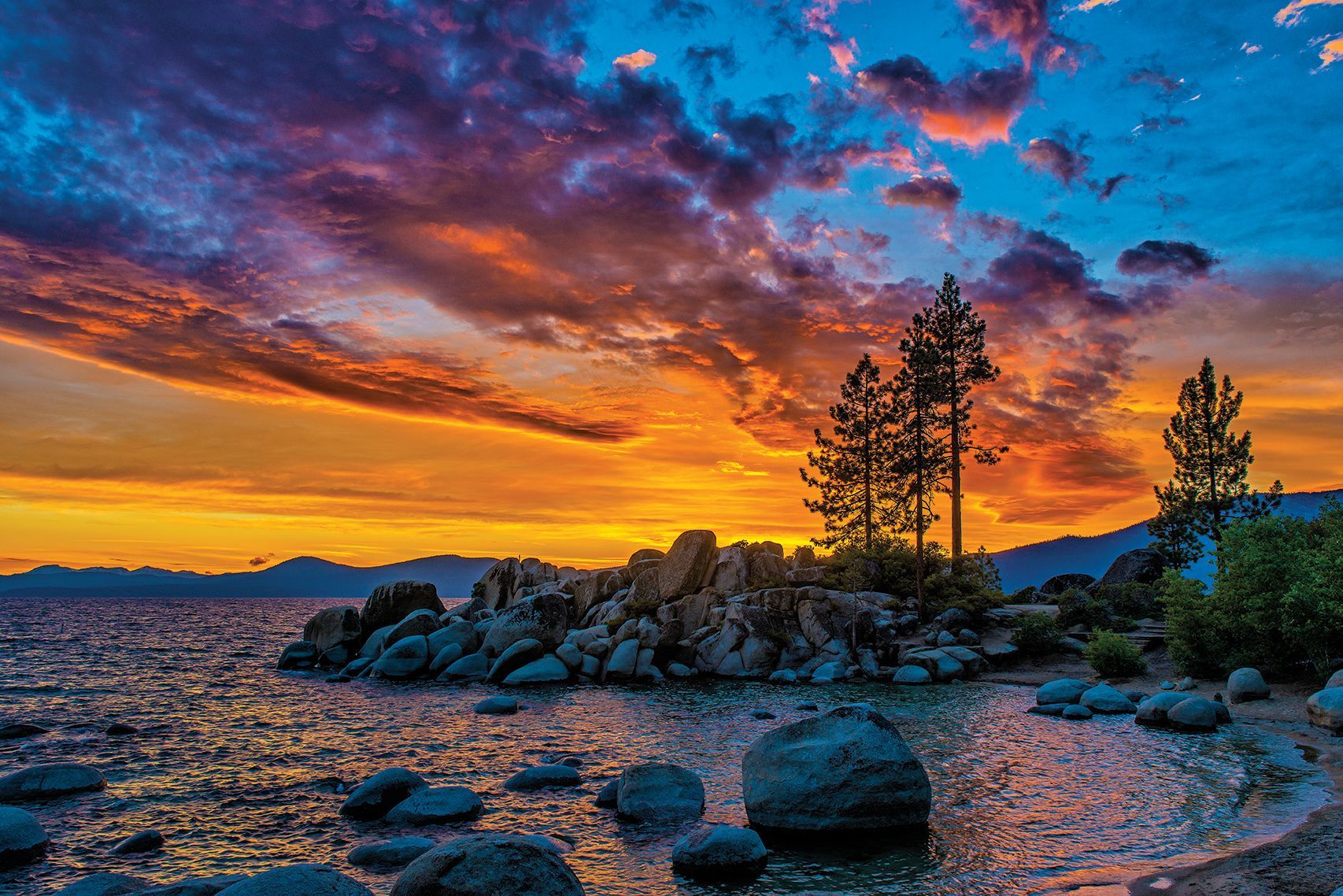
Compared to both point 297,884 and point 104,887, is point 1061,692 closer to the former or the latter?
point 297,884

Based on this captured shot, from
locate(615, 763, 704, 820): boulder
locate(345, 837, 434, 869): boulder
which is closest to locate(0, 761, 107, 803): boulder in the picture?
locate(345, 837, 434, 869): boulder

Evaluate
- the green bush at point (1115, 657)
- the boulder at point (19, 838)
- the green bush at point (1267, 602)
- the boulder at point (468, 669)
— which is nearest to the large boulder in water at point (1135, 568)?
the green bush at point (1115, 657)

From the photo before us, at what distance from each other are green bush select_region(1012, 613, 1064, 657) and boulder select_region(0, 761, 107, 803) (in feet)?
122

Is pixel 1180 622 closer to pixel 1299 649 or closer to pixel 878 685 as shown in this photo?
A: pixel 1299 649

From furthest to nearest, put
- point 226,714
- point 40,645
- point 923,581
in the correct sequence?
point 40,645 < point 923,581 < point 226,714

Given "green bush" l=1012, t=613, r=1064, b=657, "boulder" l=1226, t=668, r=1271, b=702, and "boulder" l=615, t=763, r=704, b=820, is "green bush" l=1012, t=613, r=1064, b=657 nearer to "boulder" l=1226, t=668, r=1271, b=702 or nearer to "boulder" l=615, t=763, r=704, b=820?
"boulder" l=1226, t=668, r=1271, b=702

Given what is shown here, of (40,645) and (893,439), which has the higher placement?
(893,439)

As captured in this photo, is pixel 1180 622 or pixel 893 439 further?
pixel 893 439

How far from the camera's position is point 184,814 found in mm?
14750

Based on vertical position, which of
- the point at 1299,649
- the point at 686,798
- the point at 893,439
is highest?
the point at 893,439

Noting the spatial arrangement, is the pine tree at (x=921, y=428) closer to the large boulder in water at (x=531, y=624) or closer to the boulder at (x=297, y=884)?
the large boulder in water at (x=531, y=624)

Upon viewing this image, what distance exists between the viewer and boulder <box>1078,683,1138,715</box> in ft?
80.2

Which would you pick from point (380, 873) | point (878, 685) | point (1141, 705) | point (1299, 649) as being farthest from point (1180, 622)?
point (380, 873)

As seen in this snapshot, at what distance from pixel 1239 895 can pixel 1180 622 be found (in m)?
23.5
